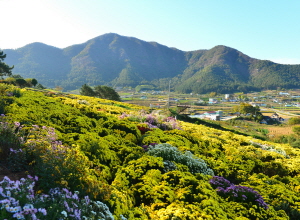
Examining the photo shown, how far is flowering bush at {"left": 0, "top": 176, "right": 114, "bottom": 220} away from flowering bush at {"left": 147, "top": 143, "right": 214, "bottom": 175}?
3.41m

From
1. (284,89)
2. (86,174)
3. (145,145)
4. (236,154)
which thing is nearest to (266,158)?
(236,154)

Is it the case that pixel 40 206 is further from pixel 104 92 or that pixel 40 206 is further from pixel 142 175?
pixel 104 92

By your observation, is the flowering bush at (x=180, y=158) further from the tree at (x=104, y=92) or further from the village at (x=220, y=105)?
the tree at (x=104, y=92)

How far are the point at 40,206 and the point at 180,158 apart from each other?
14.5 feet

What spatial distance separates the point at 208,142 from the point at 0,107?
28.7 feet

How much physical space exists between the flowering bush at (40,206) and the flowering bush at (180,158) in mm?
3405

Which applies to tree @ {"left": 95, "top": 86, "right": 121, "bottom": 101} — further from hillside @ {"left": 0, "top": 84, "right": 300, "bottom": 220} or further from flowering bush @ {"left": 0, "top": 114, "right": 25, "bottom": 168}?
flowering bush @ {"left": 0, "top": 114, "right": 25, "bottom": 168}

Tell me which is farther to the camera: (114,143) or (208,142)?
(208,142)

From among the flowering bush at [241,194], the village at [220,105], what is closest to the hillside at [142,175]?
the flowering bush at [241,194]

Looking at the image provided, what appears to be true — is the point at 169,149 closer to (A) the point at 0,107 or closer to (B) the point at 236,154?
(B) the point at 236,154

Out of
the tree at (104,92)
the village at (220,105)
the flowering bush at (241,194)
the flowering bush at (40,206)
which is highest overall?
the tree at (104,92)

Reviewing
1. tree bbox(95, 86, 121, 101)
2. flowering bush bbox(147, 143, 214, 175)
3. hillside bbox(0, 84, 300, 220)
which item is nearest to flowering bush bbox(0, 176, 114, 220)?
hillside bbox(0, 84, 300, 220)

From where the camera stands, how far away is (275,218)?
4.11m

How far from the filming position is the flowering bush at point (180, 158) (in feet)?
19.2
